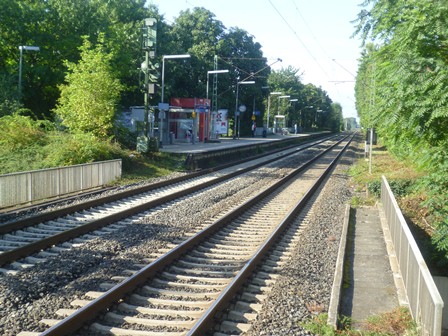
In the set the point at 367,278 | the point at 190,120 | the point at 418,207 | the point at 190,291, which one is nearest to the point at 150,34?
the point at 418,207

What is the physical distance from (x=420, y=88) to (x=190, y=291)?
612 cm

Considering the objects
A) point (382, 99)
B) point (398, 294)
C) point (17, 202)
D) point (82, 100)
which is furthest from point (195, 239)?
point (82, 100)

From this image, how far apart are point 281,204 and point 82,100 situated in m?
11.6

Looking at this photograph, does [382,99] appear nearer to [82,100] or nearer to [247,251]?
[247,251]

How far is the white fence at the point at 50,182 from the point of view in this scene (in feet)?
45.3

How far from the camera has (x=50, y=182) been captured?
613 inches

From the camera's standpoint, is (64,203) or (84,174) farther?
(84,174)

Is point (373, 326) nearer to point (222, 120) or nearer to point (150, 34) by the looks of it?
point (150, 34)

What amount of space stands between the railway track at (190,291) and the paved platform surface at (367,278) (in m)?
1.30

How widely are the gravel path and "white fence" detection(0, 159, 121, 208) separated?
142 inches

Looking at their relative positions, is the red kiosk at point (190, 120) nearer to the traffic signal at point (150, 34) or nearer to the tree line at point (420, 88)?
the traffic signal at point (150, 34)

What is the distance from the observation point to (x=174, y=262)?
360 inches

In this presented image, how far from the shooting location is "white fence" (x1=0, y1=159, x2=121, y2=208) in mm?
13820

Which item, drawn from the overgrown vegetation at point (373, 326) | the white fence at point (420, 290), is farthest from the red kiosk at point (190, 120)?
the overgrown vegetation at point (373, 326)
